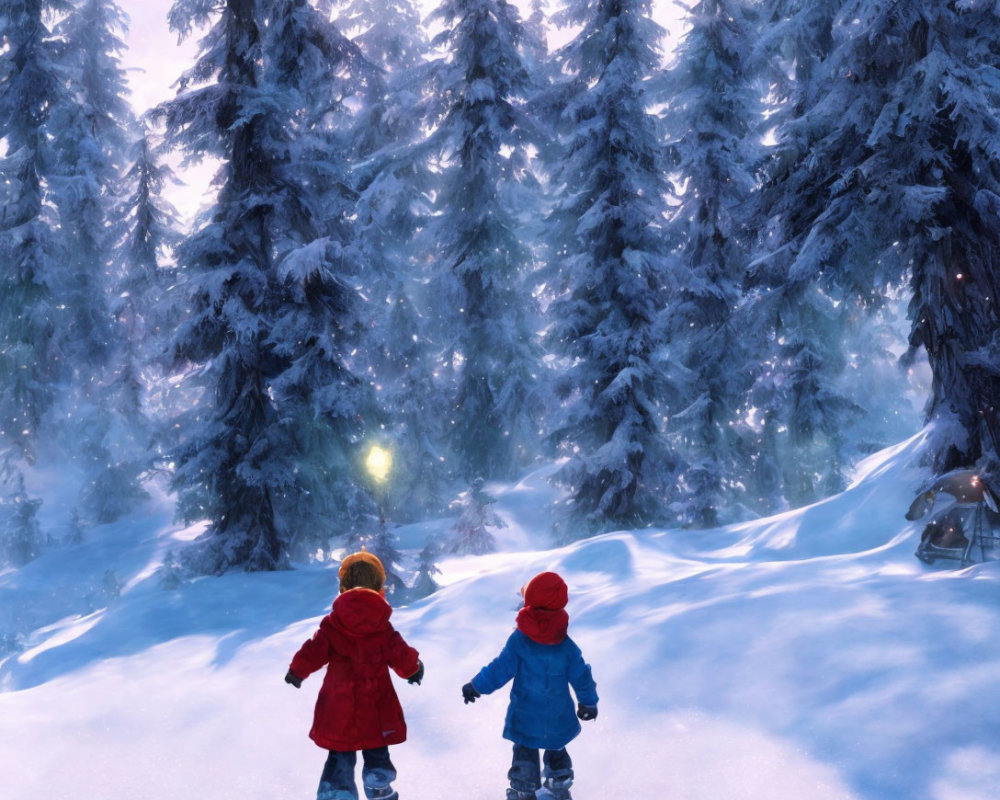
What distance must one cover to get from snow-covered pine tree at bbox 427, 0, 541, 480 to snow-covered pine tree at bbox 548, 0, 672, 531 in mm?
2612

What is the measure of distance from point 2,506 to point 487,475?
54.6 ft

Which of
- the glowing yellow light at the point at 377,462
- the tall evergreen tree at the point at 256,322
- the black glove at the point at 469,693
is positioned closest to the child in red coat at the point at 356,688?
the black glove at the point at 469,693

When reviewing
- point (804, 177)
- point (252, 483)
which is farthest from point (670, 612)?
point (252, 483)

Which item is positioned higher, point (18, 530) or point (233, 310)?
point (233, 310)

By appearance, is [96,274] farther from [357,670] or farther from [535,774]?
[535,774]

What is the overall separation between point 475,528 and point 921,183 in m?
→ 12.9

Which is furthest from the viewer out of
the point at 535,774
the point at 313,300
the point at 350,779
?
the point at 313,300

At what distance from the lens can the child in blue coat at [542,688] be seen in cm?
463

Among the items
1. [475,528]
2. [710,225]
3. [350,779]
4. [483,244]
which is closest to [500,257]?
[483,244]

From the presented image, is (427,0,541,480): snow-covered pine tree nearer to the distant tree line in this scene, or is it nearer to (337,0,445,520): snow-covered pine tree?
the distant tree line

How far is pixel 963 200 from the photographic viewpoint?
8.30m

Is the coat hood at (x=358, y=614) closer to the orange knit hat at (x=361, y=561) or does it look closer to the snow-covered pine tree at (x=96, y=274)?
the orange knit hat at (x=361, y=561)

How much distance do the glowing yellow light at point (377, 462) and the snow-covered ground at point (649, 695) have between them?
4.87 m

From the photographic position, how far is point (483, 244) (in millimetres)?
19938
